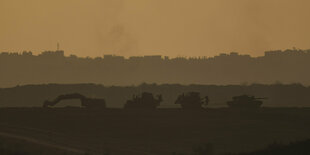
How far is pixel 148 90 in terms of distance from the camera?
13662cm

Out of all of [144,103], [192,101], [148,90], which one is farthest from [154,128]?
[148,90]

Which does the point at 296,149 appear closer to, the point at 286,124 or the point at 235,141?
the point at 235,141

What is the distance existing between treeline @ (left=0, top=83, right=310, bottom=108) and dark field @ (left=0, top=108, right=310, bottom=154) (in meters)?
64.3

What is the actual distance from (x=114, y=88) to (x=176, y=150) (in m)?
98.2

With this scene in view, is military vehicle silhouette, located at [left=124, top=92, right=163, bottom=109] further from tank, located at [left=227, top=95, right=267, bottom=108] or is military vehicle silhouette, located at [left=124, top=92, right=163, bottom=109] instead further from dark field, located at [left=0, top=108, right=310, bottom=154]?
tank, located at [left=227, top=95, right=267, bottom=108]

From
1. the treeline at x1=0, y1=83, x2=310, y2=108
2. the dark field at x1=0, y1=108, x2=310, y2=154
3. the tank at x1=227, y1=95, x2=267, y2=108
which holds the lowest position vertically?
the dark field at x1=0, y1=108, x2=310, y2=154

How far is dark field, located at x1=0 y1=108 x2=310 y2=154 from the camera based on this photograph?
46000 mm

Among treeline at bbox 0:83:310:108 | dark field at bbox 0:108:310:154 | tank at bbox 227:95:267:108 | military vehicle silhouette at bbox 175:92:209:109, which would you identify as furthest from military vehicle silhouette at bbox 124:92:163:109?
treeline at bbox 0:83:310:108

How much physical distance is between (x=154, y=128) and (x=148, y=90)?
83.7m

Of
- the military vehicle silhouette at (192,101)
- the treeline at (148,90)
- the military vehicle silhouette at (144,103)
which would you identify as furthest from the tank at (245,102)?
the treeline at (148,90)

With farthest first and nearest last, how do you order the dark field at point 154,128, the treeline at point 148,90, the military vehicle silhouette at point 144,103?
the treeline at point 148,90 < the military vehicle silhouette at point 144,103 < the dark field at point 154,128

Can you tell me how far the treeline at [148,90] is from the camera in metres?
127

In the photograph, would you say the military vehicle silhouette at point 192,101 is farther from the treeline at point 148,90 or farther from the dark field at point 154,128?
the treeline at point 148,90

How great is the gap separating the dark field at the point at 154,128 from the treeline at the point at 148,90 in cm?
6434
